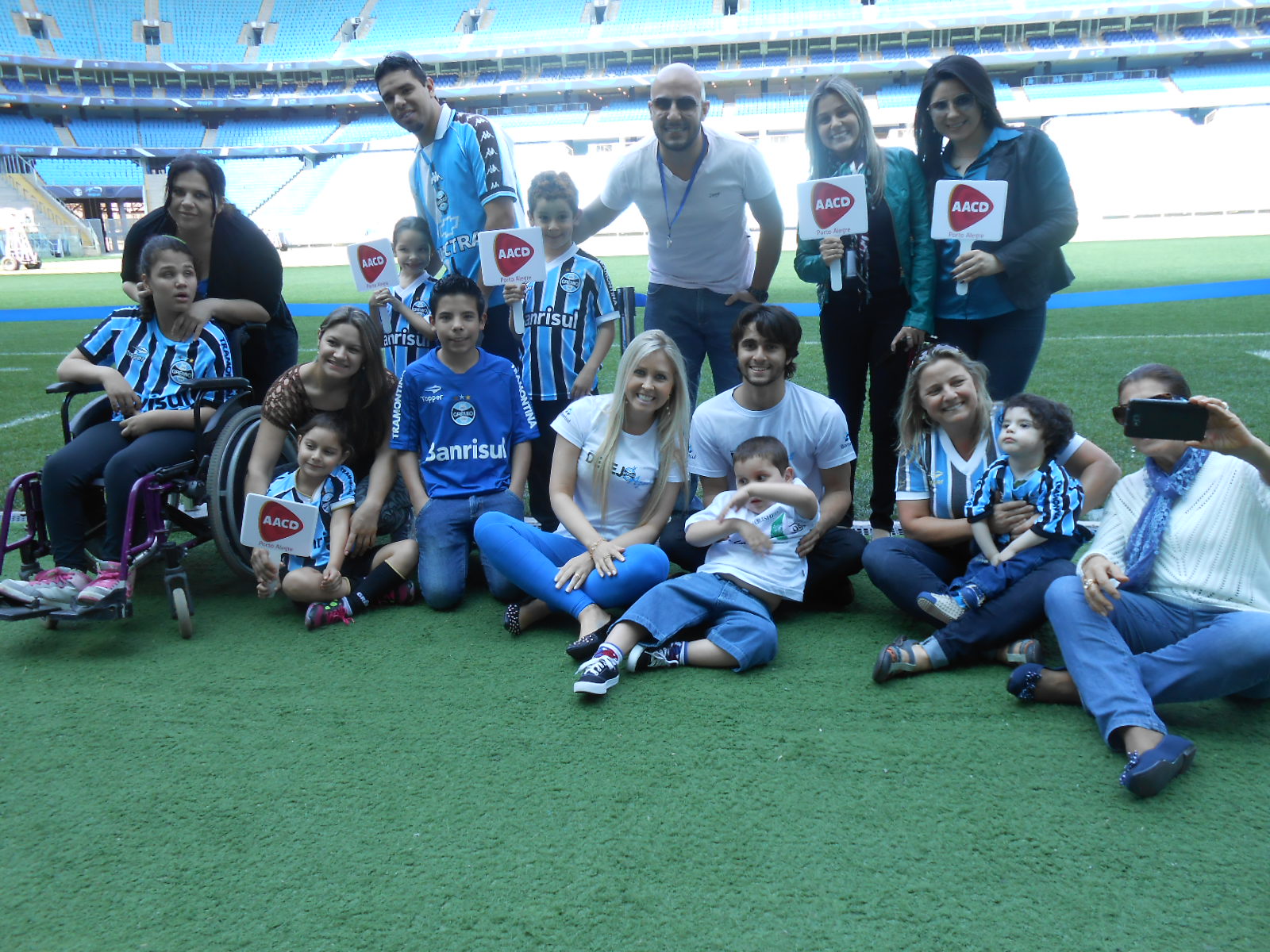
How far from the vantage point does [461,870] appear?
1752 millimetres

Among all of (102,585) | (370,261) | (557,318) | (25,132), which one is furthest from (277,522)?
(25,132)

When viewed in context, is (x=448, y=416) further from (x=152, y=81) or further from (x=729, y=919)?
(x=152, y=81)

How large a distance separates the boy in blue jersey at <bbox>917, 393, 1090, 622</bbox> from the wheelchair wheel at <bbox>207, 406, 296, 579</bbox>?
7.31ft

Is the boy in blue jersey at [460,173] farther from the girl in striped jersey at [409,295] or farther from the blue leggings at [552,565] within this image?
the blue leggings at [552,565]

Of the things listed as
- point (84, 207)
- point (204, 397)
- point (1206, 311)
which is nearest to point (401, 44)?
point (84, 207)

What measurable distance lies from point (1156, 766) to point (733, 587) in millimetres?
1200

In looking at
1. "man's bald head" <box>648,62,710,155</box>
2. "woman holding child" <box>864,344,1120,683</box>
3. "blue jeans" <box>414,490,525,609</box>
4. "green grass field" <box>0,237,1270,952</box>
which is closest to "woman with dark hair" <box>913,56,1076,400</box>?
"woman holding child" <box>864,344,1120,683</box>

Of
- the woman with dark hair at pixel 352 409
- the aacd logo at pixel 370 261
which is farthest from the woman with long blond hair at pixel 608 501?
the aacd logo at pixel 370 261

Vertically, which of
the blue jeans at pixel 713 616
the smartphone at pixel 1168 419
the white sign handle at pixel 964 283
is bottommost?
the blue jeans at pixel 713 616

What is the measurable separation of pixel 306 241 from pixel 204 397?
3200cm

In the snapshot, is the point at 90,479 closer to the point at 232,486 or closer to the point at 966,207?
the point at 232,486

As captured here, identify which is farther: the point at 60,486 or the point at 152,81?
the point at 152,81

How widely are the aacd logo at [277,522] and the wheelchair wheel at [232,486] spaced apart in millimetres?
187

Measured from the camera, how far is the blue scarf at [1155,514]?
2.26 meters
